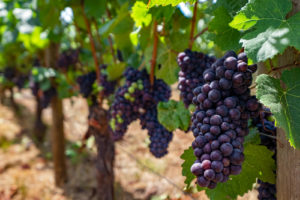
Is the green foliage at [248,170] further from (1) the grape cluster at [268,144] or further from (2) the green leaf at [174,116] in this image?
(2) the green leaf at [174,116]

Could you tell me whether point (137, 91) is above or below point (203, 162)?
above

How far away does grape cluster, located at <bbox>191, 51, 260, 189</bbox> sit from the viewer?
658 mm

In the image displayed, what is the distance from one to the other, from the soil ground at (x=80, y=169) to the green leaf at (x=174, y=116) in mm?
1222

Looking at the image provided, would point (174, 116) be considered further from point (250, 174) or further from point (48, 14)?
point (48, 14)

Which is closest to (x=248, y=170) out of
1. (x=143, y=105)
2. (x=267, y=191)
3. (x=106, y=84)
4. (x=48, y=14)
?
(x=267, y=191)

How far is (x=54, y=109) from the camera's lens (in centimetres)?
398

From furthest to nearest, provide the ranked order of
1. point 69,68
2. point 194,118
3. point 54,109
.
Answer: point 54,109 < point 69,68 < point 194,118

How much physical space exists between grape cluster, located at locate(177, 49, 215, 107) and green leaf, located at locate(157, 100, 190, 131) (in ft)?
0.42

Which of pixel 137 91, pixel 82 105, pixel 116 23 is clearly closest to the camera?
pixel 137 91

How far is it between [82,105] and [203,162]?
6424mm

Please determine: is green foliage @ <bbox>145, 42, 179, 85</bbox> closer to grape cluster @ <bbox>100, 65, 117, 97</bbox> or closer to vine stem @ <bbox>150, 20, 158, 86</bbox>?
vine stem @ <bbox>150, 20, 158, 86</bbox>

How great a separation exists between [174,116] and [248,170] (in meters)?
0.42

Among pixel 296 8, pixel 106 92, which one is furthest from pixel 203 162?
pixel 106 92

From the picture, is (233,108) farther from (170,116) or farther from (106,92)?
(106,92)
